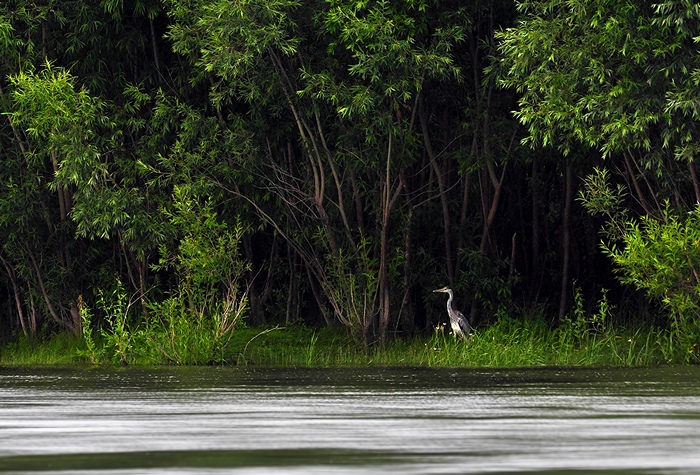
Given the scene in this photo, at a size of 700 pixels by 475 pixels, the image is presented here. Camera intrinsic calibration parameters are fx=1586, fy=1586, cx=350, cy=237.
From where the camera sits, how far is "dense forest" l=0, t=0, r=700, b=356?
23672 millimetres

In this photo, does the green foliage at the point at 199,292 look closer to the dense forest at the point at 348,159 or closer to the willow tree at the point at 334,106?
the dense forest at the point at 348,159

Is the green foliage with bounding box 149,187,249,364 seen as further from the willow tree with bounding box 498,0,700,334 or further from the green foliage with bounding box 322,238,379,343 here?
the willow tree with bounding box 498,0,700,334

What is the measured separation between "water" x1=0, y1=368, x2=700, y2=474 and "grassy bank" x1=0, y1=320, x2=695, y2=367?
2832 millimetres

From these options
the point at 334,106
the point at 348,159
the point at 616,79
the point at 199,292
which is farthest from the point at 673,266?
the point at 199,292

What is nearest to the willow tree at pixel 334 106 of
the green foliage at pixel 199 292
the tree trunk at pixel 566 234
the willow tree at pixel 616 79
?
the green foliage at pixel 199 292

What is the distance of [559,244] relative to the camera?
105 ft

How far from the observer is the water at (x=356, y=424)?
9555 millimetres

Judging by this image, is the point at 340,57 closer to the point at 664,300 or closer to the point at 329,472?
the point at 664,300

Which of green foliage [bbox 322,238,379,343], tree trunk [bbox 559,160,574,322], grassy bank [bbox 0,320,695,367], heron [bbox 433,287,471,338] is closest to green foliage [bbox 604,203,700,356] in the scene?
grassy bank [bbox 0,320,695,367]

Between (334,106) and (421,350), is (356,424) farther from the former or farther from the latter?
(334,106)

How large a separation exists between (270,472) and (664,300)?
14983 mm

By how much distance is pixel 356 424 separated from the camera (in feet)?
41.0

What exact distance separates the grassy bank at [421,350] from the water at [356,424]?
2832 millimetres

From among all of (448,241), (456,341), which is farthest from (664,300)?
(448,241)
